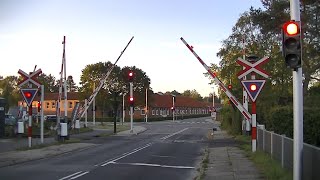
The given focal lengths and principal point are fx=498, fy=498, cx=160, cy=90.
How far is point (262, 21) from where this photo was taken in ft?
115

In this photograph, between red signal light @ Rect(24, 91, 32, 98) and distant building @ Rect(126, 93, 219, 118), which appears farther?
distant building @ Rect(126, 93, 219, 118)

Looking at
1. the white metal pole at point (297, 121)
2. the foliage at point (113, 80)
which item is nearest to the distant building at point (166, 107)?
the foliage at point (113, 80)

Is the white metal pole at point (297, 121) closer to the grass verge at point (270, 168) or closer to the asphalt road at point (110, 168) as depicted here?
the grass verge at point (270, 168)

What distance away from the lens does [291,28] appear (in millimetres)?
10164

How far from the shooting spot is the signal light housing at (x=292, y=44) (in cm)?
1007

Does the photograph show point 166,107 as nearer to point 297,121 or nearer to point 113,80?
Answer: point 113,80

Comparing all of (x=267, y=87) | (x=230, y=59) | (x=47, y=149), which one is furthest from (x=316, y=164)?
(x=230, y=59)

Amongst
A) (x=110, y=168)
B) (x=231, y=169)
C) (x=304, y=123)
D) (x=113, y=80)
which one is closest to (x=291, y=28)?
(x=231, y=169)

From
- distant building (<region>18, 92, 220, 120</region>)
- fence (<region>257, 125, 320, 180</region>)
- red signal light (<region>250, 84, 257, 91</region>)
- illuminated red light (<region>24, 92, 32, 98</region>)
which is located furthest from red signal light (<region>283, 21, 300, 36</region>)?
distant building (<region>18, 92, 220, 120</region>)

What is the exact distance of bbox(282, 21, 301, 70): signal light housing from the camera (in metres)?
10.1

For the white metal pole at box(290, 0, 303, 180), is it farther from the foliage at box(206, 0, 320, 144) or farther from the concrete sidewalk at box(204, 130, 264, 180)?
the foliage at box(206, 0, 320, 144)

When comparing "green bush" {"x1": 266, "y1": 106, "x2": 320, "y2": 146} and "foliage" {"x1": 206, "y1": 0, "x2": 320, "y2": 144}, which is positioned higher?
"foliage" {"x1": 206, "y1": 0, "x2": 320, "y2": 144}

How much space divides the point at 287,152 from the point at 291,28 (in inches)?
162

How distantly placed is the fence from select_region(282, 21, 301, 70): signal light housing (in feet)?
5.75
